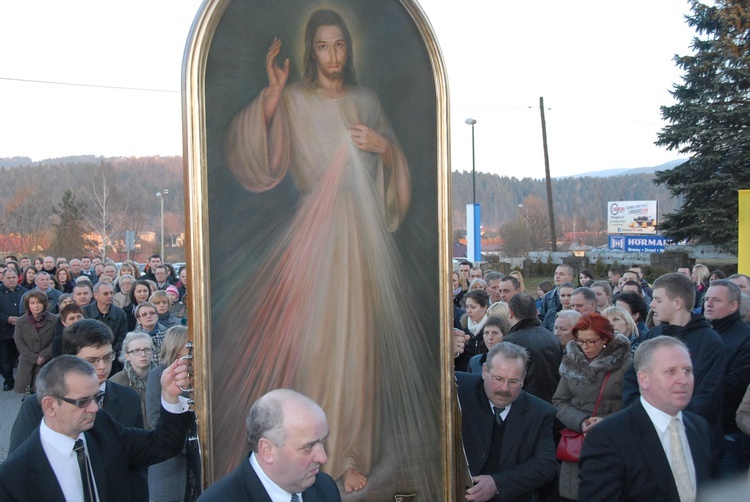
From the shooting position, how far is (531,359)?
5.76 metres

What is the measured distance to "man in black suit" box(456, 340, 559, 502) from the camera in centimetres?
407

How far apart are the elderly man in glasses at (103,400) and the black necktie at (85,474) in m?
0.30

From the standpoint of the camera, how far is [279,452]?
8.13ft

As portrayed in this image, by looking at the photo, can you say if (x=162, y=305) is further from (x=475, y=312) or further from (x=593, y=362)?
(x=593, y=362)

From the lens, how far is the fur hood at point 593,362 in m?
5.12

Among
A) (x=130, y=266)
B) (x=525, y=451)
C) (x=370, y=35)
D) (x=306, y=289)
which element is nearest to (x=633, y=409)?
(x=525, y=451)

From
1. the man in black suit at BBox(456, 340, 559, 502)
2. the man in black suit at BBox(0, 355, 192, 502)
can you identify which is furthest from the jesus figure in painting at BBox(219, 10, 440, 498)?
the man in black suit at BBox(0, 355, 192, 502)

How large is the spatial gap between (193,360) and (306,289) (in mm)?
668

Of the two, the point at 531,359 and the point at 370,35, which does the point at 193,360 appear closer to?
the point at 370,35

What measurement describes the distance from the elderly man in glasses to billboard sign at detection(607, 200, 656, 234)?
167 ft

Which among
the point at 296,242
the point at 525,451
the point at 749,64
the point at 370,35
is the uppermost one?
the point at 749,64

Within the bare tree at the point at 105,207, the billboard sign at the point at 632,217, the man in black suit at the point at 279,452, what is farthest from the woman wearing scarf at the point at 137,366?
the billboard sign at the point at 632,217

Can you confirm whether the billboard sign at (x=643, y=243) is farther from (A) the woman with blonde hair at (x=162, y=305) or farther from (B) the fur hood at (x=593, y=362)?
Result: (B) the fur hood at (x=593, y=362)

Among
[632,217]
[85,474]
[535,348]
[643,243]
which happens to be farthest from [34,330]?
[632,217]
